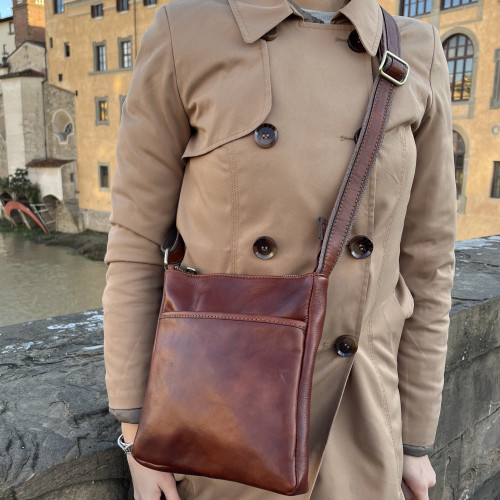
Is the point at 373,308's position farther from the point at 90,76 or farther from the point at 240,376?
the point at 90,76

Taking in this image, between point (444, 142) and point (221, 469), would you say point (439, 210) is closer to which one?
point (444, 142)

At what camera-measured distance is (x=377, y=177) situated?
932mm

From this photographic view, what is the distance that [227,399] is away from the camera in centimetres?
78

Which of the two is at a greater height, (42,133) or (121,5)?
(121,5)

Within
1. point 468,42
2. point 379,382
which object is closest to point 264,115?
point 379,382

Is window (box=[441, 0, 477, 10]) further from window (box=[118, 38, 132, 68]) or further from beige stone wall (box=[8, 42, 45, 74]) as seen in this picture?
beige stone wall (box=[8, 42, 45, 74])

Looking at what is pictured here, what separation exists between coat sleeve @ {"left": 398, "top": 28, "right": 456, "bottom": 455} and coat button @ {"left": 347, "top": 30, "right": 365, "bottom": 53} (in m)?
0.20

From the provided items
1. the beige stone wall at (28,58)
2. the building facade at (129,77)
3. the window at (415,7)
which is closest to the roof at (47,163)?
the building facade at (129,77)

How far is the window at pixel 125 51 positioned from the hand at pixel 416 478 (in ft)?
70.8

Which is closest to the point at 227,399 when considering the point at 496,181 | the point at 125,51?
the point at 496,181

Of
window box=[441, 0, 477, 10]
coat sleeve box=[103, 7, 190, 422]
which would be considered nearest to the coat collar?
coat sleeve box=[103, 7, 190, 422]

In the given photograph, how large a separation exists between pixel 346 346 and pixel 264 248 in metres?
0.23

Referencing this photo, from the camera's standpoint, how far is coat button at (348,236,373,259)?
93 centimetres

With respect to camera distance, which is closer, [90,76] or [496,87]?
[496,87]
